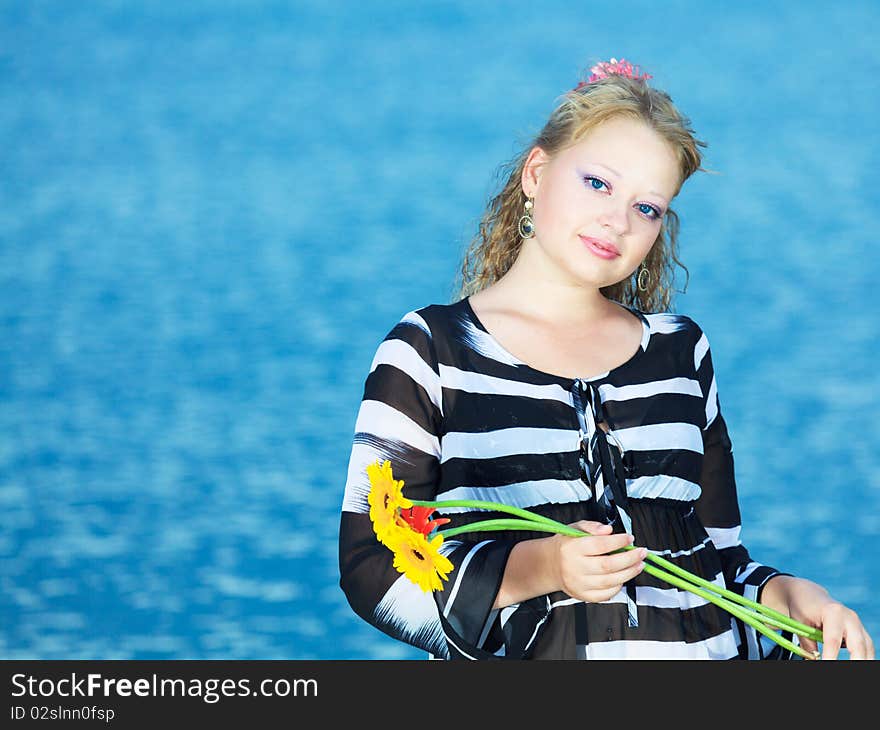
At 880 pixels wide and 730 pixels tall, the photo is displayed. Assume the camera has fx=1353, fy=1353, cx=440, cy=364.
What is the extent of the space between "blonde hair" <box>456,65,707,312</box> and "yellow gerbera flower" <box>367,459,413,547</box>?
0.42m

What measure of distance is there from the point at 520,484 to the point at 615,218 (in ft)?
0.82

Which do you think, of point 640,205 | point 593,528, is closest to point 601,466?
point 593,528

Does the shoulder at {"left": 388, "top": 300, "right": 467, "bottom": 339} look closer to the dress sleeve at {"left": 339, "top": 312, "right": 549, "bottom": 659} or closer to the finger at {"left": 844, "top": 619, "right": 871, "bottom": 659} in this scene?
the dress sleeve at {"left": 339, "top": 312, "right": 549, "bottom": 659}

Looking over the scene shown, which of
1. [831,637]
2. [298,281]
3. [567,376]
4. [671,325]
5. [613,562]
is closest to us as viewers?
[613,562]

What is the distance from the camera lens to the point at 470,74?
671 cm

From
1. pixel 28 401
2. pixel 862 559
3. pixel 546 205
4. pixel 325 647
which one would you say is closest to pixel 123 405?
pixel 28 401

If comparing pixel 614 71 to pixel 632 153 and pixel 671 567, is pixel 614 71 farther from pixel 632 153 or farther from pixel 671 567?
pixel 671 567

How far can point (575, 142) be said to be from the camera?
1235 mm

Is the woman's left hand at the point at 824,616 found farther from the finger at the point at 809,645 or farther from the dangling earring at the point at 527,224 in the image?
the dangling earring at the point at 527,224

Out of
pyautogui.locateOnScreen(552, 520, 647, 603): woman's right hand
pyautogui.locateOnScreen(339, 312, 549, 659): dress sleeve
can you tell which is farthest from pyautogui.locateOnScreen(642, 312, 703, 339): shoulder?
pyautogui.locateOnScreen(552, 520, 647, 603): woman's right hand

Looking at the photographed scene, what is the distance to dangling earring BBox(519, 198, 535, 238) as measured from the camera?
1271 millimetres

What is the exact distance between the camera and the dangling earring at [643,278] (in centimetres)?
141

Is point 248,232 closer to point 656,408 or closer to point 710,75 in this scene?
point 710,75

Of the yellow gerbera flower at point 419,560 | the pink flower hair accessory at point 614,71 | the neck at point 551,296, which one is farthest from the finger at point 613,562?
the pink flower hair accessory at point 614,71
